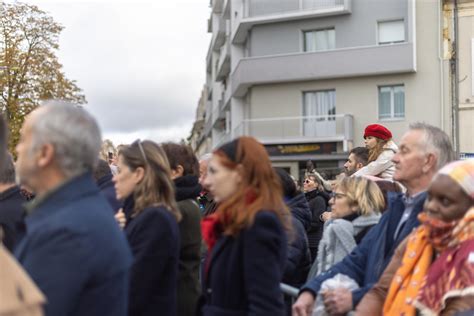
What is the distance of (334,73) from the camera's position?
29.3 m

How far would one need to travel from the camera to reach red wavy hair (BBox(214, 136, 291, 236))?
3404mm

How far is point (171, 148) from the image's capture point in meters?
5.16

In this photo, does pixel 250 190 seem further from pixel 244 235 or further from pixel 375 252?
pixel 375 252

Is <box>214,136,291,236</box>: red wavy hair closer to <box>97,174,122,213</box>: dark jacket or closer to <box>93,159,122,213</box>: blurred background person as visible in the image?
<box>93,159,122,213</box>: blurred background person

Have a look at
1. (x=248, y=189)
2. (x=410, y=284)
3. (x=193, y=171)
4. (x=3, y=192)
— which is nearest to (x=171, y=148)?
(x=193, y=171)

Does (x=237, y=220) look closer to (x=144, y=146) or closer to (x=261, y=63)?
(x=144, y=146)

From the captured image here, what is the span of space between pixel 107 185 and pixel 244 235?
7.10 feet

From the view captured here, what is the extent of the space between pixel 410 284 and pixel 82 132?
6.21 ft

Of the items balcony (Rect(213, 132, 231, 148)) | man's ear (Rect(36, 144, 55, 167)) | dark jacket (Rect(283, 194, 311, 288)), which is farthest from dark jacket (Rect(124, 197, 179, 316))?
balcony (Rect(213, 132, 231, 148))

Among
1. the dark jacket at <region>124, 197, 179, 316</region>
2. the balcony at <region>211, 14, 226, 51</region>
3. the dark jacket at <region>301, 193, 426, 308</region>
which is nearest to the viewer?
the dark jacket at <region>124, 197, 179, 316</region>

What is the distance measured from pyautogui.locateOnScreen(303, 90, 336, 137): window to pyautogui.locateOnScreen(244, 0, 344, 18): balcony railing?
3.92 meters

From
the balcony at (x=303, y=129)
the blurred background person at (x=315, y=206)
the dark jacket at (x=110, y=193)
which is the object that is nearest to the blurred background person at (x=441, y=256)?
the dark jacket at (x=110, y=193)

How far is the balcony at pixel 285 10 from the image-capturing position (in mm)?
29206

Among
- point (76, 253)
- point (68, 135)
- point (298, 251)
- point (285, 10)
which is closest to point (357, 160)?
point (298, 251)
